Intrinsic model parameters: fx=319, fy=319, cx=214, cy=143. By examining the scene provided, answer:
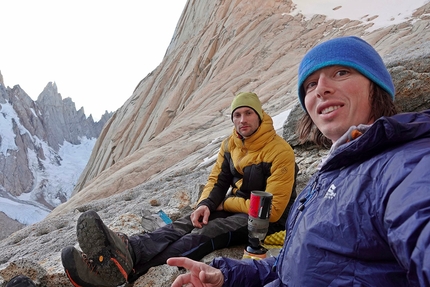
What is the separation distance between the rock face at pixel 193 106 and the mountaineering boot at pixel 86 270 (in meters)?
0.37

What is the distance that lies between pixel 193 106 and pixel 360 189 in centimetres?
2336

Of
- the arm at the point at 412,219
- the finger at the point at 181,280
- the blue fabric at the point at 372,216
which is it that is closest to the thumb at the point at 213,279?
the finger at the point at 181,280

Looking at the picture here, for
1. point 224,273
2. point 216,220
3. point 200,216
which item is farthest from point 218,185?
point 224,273

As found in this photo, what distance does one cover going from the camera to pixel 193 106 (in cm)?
2428

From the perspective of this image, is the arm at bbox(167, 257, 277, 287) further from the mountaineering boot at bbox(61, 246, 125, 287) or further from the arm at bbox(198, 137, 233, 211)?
the arm at bbox(198, 137, 233, 211)

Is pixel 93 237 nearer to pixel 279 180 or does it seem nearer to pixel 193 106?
pixel 279 180

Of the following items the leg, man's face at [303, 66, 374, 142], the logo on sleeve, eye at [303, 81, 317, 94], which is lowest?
the leg

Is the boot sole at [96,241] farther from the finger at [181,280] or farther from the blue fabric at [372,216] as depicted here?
the blue fabric at [372,216]

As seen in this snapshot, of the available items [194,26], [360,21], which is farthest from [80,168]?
[360,21]

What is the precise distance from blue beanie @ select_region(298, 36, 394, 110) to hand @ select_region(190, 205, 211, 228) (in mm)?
2264

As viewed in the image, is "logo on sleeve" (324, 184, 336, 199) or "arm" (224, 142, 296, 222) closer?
"logo on sleeve" (324, 184, 336, 199)

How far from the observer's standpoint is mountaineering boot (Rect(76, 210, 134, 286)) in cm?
275

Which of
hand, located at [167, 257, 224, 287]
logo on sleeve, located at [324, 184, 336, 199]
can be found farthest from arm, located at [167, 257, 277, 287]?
logo on sleeve, located at [324, 184, 336, 199]

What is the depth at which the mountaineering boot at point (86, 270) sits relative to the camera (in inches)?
106
